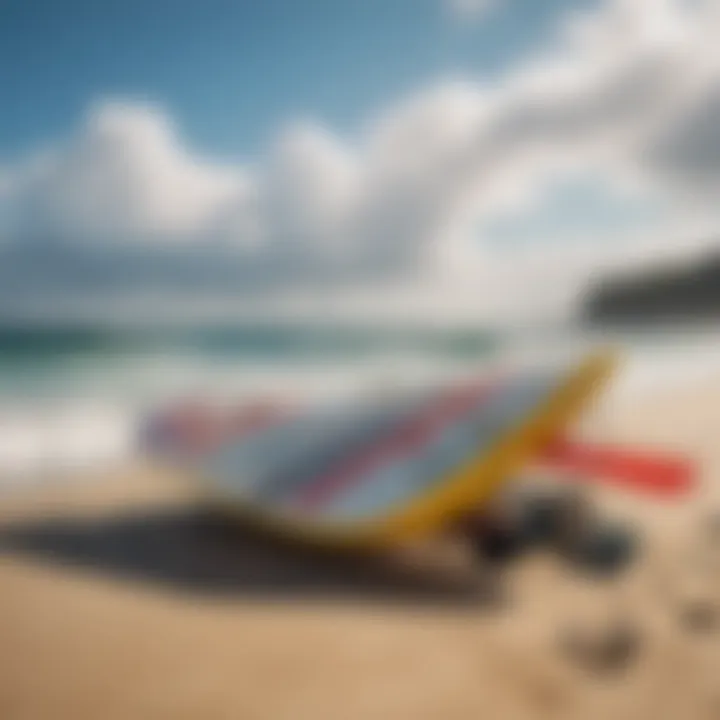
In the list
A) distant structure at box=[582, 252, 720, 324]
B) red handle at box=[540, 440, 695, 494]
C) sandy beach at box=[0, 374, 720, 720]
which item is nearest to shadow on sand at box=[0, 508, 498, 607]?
sandy beach at box=[0, 374, 720, 720]

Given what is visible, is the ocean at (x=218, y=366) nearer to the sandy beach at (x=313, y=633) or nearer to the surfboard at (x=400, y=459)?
the surfboard at (x=400, y=459)

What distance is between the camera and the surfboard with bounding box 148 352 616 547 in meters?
1.33

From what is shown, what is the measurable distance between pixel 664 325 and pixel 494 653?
9.90 m

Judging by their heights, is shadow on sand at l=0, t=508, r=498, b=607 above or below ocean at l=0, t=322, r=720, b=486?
below

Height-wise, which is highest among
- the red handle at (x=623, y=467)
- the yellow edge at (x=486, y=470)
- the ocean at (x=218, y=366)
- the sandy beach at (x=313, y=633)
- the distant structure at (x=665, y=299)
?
the distant structure at (x=665, y=299)

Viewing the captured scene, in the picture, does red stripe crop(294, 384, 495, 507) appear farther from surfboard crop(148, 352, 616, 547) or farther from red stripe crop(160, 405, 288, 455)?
red stripe crop(160, 405, 288, 455)

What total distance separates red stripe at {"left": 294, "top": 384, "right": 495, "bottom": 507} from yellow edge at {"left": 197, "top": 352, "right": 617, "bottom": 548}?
113mm

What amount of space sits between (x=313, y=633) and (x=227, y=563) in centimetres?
40

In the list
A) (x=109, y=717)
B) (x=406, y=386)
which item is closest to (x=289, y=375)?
(x=406, y=386)

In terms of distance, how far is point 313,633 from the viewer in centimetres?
116

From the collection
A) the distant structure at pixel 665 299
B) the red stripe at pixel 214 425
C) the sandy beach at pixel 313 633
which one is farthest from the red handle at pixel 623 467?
the distant structure at pixel 665 299

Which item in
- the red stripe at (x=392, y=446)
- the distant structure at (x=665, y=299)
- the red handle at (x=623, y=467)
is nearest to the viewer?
the red stripe at (x=392, y=446)

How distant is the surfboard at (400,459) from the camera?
1333 mm

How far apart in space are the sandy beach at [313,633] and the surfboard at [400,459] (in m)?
0.10
